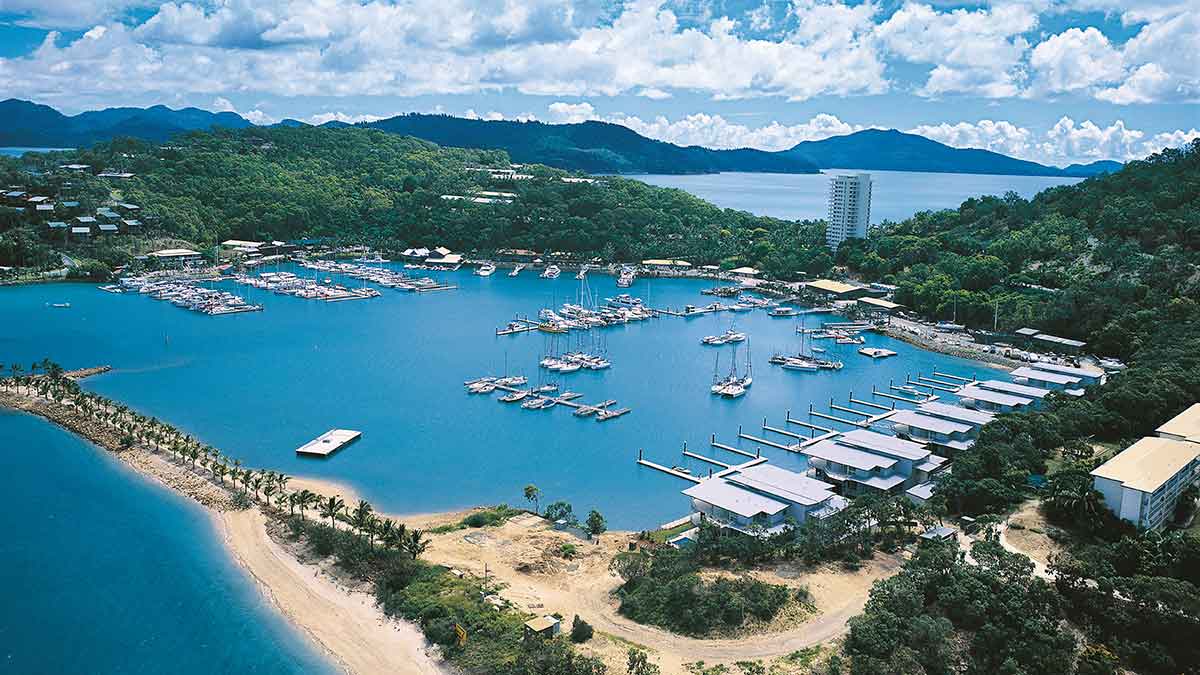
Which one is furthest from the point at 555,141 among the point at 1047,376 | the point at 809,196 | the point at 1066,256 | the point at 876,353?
the point at 1047,376

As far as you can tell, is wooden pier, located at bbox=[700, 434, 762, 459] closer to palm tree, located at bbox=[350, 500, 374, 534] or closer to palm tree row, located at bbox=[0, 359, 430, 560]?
palm tree row, located at bbox=[0, 359, 430, 560]

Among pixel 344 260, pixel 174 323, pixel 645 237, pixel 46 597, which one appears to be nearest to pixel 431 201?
pixel 344 260

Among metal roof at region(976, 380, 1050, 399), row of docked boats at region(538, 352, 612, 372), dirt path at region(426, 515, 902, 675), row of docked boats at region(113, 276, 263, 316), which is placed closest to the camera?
dirt path at region(426, 515, 902, 675)

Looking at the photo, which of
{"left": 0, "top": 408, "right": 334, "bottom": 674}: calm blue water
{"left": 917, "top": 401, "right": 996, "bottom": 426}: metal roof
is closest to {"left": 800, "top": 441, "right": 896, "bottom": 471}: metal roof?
{"left": 917, "top": 401, "right": 996, "bottom": 426}: metal roof

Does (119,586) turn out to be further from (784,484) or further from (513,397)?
(513,397)

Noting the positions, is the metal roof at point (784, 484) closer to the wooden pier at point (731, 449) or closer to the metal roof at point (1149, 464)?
the wooden pier at point (731, 449)
